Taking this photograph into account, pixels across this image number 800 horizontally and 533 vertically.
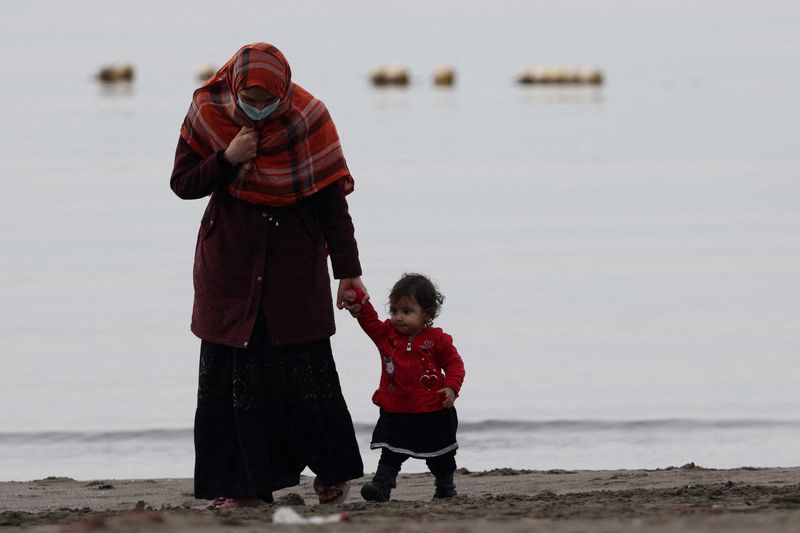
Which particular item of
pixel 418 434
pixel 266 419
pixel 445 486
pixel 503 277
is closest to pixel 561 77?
pixel 503 277

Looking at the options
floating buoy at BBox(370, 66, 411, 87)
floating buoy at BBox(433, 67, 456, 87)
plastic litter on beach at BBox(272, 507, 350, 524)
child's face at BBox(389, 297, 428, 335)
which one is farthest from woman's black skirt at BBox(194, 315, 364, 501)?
floating buoy at BBox(370, 66, 411, 87)

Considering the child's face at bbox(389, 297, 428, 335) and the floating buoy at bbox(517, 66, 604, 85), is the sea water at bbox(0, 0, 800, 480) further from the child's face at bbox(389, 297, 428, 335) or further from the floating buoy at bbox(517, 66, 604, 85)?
the floating buoy at bbox(517, 66, 604, 85)

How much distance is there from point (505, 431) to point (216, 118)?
147 inches

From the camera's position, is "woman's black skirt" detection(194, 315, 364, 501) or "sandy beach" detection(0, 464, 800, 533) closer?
"sandy beach" detection(0, 464, 800, 533)

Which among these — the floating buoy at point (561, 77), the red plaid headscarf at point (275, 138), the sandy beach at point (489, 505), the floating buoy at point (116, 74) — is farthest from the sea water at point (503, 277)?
A: the floating buoy at point (116, 74)

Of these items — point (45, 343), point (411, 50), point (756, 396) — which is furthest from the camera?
point (411, 50)

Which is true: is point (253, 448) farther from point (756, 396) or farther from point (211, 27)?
point (211, 27)

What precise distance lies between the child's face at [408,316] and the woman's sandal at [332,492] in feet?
2.20

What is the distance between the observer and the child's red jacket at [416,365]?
6.33 m

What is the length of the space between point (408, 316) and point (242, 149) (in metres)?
0.96

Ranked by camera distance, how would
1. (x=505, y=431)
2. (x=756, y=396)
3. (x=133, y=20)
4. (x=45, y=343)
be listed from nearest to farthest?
(x=505, y=431) → (x=756, y=396) → (x=45, y=343) → (x=133, y=20)

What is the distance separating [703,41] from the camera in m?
103

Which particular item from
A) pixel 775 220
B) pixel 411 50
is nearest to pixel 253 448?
pixel 775 220

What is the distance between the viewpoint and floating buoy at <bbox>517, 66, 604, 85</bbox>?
58.1 metres
